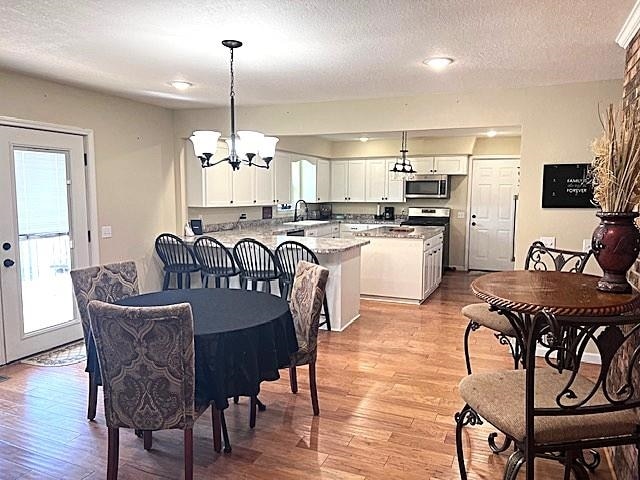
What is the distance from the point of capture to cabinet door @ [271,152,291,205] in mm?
7211

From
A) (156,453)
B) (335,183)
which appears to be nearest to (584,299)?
(156,453)

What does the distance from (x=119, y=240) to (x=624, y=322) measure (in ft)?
15.2

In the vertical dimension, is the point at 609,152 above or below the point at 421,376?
above

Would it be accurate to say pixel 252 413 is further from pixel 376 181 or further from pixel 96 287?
pixel 376 181

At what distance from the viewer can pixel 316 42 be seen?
304cm

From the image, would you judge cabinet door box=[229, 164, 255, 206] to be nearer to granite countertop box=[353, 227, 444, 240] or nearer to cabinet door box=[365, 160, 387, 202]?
granite countertop box=[353, 227, 444, 240]

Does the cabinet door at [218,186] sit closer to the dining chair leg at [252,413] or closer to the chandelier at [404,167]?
the chandelier at [404,167]

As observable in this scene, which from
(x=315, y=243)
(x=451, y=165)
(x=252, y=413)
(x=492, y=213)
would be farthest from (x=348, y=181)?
(x=252, y=413)

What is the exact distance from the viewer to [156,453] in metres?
2.69

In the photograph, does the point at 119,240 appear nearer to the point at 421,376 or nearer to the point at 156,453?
the point at 156,453

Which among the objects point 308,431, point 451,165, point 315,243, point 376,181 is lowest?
point 308,431

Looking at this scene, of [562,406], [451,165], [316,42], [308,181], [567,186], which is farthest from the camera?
[308,181]

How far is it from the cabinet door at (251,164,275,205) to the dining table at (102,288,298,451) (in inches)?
149

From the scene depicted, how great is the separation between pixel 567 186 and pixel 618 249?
2334mm
